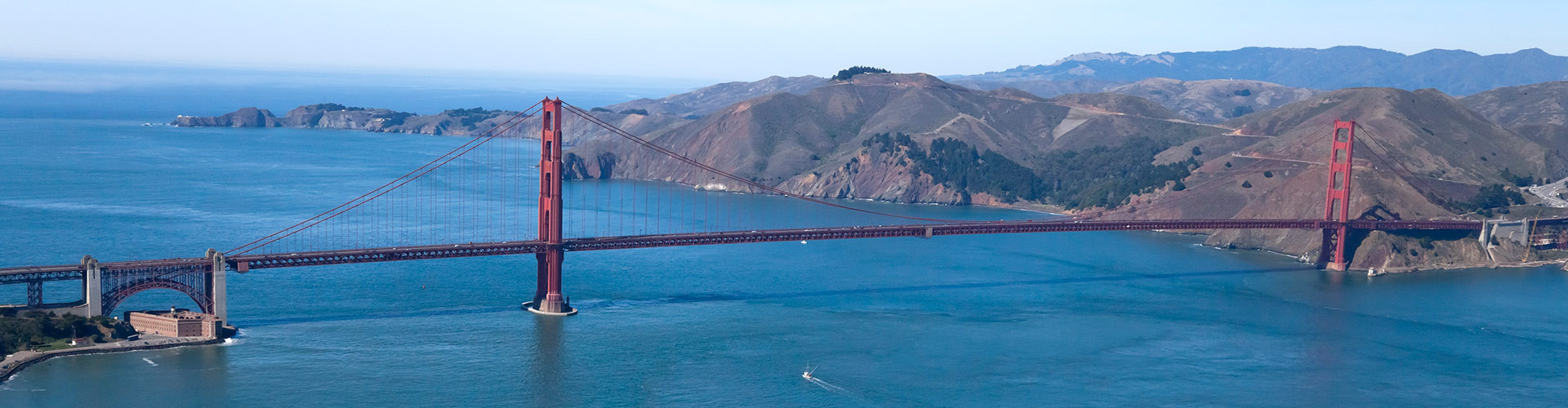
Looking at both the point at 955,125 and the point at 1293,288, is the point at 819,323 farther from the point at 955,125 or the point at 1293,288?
the point at 955,125

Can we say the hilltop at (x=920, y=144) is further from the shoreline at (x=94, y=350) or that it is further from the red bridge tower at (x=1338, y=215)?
the shoreline at (x=94, y=350)

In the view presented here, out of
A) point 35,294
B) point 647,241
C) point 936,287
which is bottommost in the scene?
point 936,287

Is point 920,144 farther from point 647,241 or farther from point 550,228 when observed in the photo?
point 550,228

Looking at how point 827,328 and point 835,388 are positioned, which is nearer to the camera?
point 835,388

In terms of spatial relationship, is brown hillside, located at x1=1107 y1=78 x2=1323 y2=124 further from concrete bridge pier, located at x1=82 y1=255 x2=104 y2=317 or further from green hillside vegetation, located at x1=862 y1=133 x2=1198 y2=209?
concrete bridge pier, located at x1=82 y1=255 x2=104 y2=317

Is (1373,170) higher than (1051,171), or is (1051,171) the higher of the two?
(1373,170)

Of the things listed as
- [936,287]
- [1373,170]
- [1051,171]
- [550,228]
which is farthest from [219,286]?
[1051,171]

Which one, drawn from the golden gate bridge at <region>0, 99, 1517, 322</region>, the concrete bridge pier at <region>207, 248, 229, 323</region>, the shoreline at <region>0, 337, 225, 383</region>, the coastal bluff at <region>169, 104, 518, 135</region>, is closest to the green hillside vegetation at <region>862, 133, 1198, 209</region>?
the golden gate bridge at <region>0, 99, 1517, 322</region>

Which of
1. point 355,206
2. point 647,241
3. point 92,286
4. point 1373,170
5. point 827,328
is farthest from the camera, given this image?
point 1373,170

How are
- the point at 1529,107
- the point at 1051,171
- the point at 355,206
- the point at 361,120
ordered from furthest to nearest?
the point at 361,120, the point at 1529,107, the point at 1051,171, the point at 355,206
